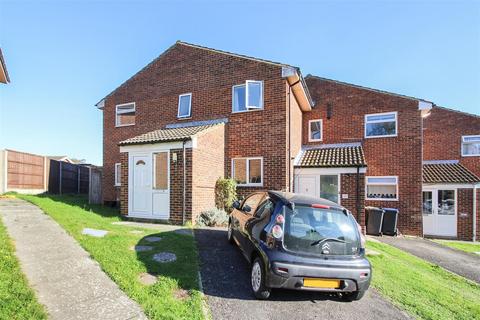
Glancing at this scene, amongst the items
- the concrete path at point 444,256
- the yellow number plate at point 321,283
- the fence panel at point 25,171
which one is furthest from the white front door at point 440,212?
the fence panel at point 25,171

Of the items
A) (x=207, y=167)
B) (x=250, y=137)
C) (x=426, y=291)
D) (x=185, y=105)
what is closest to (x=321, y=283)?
(x=426, y=291)

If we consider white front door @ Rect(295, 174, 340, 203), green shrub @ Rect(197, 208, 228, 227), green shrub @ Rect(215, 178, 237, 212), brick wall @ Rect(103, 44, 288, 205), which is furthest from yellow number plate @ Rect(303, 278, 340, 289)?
white front door @ Rect(295, 174, 340, 203)

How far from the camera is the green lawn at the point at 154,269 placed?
348 cm

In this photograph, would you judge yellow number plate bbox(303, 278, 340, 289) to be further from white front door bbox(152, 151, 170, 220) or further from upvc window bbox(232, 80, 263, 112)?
upvc window bbox(232, 80, 263, 112)

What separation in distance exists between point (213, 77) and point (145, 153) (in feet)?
14.6

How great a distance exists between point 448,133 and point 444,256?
9.49 m

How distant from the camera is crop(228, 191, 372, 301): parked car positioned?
147 inches

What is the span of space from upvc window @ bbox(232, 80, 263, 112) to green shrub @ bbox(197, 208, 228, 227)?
4.39 metres

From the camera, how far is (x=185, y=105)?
12586 millimetres

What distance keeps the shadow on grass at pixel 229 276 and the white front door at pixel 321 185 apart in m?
6.26

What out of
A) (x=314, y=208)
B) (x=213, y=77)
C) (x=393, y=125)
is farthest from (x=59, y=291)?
(x=393, y=125)

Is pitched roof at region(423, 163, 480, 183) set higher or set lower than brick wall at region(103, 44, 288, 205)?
lower

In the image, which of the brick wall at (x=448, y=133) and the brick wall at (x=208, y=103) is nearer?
the brick wall at (x=208, y=103)

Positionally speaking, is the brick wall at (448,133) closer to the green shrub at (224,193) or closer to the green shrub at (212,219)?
the green shrub at (224,193)
